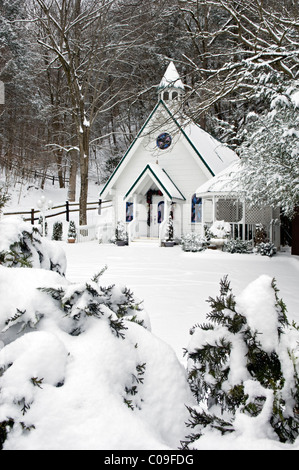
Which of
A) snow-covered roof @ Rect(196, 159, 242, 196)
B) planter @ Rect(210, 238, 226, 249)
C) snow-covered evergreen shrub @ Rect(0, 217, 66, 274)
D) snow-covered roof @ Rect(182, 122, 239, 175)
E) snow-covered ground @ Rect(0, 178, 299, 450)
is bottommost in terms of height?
snow-covered ground @ Rect(0, 178, 299, 450)

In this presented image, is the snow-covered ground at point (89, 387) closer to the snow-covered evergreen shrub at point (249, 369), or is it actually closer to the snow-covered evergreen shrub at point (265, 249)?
the snow-covered evergreen shrub at point (249, 369)

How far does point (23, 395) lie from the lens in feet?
5.28

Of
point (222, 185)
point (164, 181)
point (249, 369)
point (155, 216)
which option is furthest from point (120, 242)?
point (249, 369)

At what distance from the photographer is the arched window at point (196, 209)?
20.4 m

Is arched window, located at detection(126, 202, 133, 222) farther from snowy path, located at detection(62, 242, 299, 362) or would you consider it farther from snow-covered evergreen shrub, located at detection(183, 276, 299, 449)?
snow-covered evergreen shrub, located at detection(183, 276, 299, 449)

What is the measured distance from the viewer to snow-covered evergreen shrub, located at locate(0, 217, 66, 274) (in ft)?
9.06

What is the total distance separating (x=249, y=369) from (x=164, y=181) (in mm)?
18076

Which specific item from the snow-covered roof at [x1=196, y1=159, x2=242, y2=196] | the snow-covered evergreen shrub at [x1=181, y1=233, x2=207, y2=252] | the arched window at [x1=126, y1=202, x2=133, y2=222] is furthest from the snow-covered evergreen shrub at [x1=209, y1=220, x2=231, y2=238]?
the arched window at [x1=126, y1=202, x2=133, y2=222]

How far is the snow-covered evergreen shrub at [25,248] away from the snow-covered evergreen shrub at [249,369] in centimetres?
145

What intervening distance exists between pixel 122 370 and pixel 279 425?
28.8 inches

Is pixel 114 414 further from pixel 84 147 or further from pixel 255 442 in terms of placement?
pixel 84 147

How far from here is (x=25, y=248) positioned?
3.11 m

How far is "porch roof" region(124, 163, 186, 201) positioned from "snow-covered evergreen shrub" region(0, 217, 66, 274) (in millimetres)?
16089

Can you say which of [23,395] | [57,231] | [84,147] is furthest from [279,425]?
[84,147]
